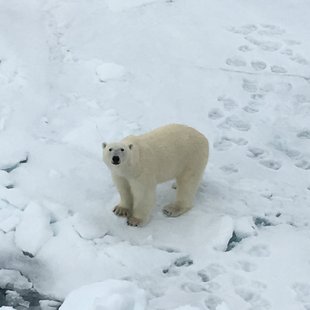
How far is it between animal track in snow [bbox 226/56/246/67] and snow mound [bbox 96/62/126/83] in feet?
3.05

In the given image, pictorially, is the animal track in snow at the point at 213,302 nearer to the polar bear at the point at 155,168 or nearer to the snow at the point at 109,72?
the polar bear at the point at 155,168

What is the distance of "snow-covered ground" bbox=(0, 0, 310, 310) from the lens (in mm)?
3824

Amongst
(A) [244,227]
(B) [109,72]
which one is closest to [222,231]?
(A) [244,227]

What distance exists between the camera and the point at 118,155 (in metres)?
3.92

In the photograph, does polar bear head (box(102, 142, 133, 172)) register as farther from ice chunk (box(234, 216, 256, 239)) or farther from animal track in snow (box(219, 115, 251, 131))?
animal track in snow (box(219, 115, 251, 131))

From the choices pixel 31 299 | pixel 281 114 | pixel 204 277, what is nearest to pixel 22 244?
→ pixel 31 299

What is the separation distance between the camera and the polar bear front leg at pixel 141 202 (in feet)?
13.6

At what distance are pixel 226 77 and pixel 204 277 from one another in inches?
94.0

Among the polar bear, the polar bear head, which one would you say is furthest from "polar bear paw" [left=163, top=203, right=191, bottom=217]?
the polar bear head

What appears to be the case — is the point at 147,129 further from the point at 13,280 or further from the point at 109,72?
the point at 13,280

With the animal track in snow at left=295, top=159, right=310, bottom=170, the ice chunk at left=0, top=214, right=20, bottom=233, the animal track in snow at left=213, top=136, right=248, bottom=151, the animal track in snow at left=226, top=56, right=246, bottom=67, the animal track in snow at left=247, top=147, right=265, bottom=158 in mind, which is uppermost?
the ice chunk at left=0, top=214, right=20, bottom=233

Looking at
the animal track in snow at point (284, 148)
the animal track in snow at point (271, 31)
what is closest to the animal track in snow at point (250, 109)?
the animal track in snow at point (284, 148)

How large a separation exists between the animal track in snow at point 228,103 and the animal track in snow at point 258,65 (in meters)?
0.54

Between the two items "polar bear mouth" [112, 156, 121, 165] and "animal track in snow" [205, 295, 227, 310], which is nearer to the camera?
"animal track in snow" [205, 295, 227, 310]
